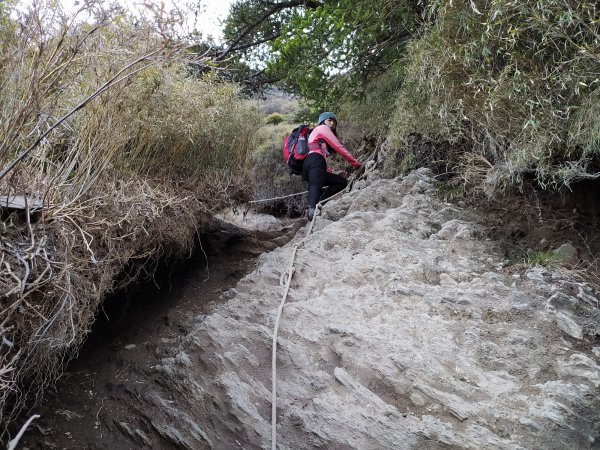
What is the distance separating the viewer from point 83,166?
396cm

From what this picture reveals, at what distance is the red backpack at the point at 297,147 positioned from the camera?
6.75m

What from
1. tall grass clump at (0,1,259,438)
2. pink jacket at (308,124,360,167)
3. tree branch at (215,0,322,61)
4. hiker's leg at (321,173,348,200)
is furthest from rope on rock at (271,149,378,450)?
tree branch at (215,0,322,61)

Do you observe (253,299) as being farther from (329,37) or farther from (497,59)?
(329,37)

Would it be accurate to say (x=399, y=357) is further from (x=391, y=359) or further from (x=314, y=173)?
(x=314, y=173)

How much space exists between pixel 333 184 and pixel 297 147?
0.81m

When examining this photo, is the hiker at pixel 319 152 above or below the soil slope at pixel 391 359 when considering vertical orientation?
above

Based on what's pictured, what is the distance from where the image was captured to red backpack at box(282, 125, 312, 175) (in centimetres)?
675

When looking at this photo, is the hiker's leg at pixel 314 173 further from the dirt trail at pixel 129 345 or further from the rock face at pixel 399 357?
the rock face at pixel 399 357

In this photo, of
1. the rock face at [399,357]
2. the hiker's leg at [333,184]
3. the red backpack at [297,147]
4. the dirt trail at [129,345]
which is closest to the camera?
the rock face at [399,357]

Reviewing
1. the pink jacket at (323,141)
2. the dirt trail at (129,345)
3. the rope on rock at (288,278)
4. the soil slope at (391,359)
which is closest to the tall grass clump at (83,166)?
the dirt trail at (129,345)

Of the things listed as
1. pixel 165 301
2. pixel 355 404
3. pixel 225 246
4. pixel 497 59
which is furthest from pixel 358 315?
pixel 225 246

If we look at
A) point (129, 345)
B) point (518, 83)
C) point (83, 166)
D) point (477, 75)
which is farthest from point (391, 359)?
point (129, 345)

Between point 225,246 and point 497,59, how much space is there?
4.67m

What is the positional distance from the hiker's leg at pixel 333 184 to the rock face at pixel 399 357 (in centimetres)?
197
